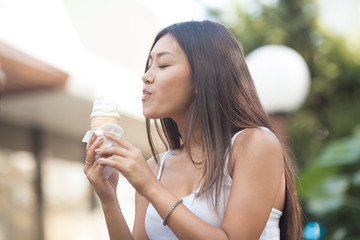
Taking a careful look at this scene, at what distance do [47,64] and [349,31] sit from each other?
11.5 m

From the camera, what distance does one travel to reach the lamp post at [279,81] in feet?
18.6

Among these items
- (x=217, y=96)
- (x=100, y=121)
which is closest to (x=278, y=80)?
(x=217, y=96)

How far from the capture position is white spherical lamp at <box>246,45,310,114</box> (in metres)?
5.71

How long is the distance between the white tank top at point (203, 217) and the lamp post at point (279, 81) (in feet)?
10.7

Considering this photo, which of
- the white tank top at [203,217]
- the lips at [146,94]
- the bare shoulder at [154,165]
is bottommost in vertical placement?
the white tank top at [203,217]

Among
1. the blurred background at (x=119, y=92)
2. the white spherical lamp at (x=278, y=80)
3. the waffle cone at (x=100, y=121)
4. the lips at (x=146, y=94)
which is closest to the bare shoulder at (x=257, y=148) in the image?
the lips at (x=146, y=94)

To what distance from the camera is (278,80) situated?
5816mm

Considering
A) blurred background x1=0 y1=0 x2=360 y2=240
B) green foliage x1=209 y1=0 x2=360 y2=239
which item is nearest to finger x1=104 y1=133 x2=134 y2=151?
blurred background x1=0 y1=0 x2=360 y2=240

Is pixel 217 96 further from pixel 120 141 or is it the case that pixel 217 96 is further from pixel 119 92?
pixel 119 92

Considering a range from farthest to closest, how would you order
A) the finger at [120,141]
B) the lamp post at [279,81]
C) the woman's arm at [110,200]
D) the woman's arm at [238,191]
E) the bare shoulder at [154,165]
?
the lamp post at [279,81], the bare shoulder at [154,165], the woman's arm at [110,200], the finger at [120,141], the woman's arm at [238,191]

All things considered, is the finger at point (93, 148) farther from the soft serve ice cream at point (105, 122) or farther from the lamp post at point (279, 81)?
the lamp post at point (279, 81)

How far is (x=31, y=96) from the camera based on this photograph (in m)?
7.45

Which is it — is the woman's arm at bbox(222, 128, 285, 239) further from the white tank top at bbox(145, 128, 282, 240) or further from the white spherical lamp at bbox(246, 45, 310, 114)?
the white spherical lamp at bbox(246, 45, 310, 114)

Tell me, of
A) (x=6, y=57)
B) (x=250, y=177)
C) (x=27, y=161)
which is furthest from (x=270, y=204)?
(x=27, y=161)
